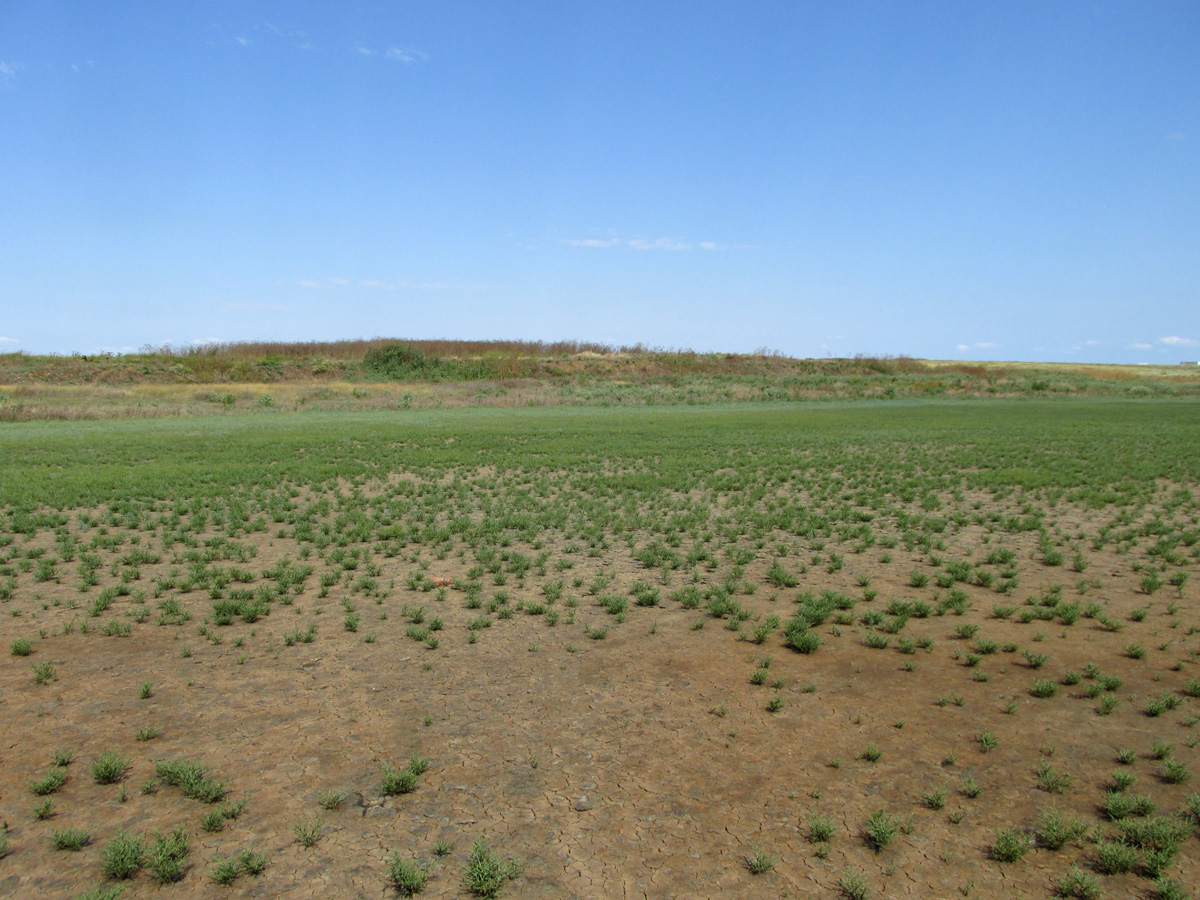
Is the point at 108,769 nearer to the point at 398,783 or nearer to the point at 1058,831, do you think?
the point at 398,783

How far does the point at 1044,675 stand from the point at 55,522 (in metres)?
15.2

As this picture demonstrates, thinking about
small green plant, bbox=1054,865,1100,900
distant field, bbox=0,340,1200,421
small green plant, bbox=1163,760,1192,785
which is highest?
distant field, bbox=0,340,1200,421

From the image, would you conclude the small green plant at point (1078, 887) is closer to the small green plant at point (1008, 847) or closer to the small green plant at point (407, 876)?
the small green plant at point (1008, 847)

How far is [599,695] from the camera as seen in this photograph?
6.52 m

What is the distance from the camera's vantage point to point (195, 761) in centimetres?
527

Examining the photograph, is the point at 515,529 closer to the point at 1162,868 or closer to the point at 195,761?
the point at 195,761

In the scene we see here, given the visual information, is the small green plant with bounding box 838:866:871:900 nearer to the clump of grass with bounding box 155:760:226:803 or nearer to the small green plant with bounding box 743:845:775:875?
the small green plant with bounding box 743:845:775:875

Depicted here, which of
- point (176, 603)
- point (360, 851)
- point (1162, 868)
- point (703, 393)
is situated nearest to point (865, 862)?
point (1162, 868)

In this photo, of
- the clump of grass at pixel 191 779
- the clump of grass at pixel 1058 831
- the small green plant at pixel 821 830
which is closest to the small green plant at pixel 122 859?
the clump of grass at pixel 191 779

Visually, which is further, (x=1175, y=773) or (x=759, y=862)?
(x=1175, y=773)

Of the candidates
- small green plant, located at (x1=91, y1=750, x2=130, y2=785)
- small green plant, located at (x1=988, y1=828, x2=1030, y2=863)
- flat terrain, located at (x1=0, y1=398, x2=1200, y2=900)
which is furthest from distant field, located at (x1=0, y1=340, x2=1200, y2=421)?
small green plant, located at (x1=988, y1=828, x2=1030, y2=863)

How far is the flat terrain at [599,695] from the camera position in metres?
4.27

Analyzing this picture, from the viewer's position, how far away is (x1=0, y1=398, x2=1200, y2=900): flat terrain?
14.0ft

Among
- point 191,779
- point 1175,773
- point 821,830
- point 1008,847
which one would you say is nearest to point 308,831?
point 191,779
